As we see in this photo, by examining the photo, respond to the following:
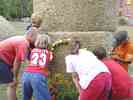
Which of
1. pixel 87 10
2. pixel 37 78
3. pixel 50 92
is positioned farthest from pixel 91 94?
pixel 87 10

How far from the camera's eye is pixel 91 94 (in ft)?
21.5

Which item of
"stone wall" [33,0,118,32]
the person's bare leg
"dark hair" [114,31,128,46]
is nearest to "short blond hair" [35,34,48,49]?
the person's bare leg

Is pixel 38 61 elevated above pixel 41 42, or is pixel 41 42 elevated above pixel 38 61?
pixel 41 42

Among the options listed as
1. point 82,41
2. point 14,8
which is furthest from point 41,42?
point 14,8

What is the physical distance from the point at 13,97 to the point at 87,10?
1.84 meters

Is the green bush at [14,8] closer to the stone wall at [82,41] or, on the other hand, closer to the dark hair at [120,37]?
the stone wall at [82,41]

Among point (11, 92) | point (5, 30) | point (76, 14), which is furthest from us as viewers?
point (5, 30)

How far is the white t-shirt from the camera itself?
6574 mm

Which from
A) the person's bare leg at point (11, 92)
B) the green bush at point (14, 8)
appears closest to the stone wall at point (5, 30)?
the person's bare leg at point (11, 92)

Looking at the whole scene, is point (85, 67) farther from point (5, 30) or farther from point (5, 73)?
point (5, 30)

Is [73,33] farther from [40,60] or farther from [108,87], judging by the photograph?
[108,87]

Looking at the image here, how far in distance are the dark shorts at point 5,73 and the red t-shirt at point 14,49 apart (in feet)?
0.22

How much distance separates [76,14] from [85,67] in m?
2.02

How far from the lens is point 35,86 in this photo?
7.25 m
